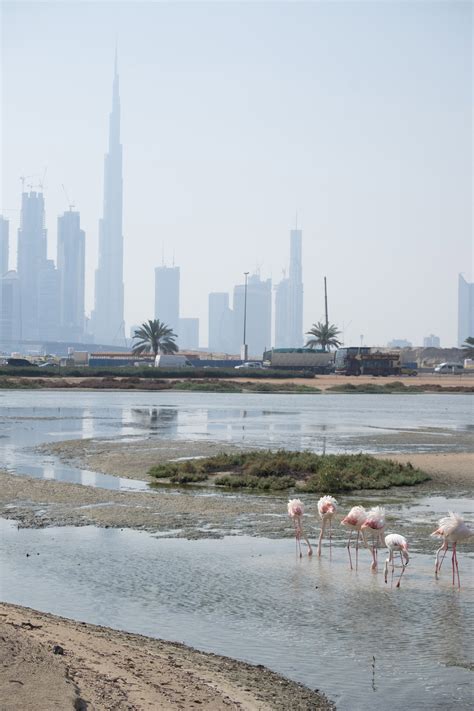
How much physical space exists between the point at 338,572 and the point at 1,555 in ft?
17.1

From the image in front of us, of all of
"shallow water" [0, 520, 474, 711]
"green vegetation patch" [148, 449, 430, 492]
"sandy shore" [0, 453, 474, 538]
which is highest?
"green vegetation patch" [148, 449, 430, 492]

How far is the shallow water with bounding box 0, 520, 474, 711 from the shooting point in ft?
34.8

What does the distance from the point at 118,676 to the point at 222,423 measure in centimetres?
3941

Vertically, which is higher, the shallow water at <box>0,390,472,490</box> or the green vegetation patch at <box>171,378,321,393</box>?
the green vegetation patch at <box>171,378,321,393</box>

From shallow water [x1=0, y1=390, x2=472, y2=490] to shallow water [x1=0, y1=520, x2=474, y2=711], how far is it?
8.57m

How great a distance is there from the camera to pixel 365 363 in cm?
13075

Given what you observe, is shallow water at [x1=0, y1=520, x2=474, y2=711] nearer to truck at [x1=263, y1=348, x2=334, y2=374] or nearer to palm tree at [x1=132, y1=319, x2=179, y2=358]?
truck at [x1=263, y1=348, x2=334, y2=374]

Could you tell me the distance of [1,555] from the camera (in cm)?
1599

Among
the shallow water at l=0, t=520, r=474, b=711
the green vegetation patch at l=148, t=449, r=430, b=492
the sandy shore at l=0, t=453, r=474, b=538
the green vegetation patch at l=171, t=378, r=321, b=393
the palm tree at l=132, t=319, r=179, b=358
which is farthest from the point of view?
Result: the palm tree at l=132, t=319, r=179, b=358

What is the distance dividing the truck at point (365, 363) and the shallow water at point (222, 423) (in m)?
49.4

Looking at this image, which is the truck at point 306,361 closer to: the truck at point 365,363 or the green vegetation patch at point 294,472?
the truck at point 365,363

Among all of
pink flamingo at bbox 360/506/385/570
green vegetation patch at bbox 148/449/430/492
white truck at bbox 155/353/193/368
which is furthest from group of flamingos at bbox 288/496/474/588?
white truck at bbox 155/353/193/368

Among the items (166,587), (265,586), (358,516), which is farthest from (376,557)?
(166,587)

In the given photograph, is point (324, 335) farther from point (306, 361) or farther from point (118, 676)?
point (118, 676)
